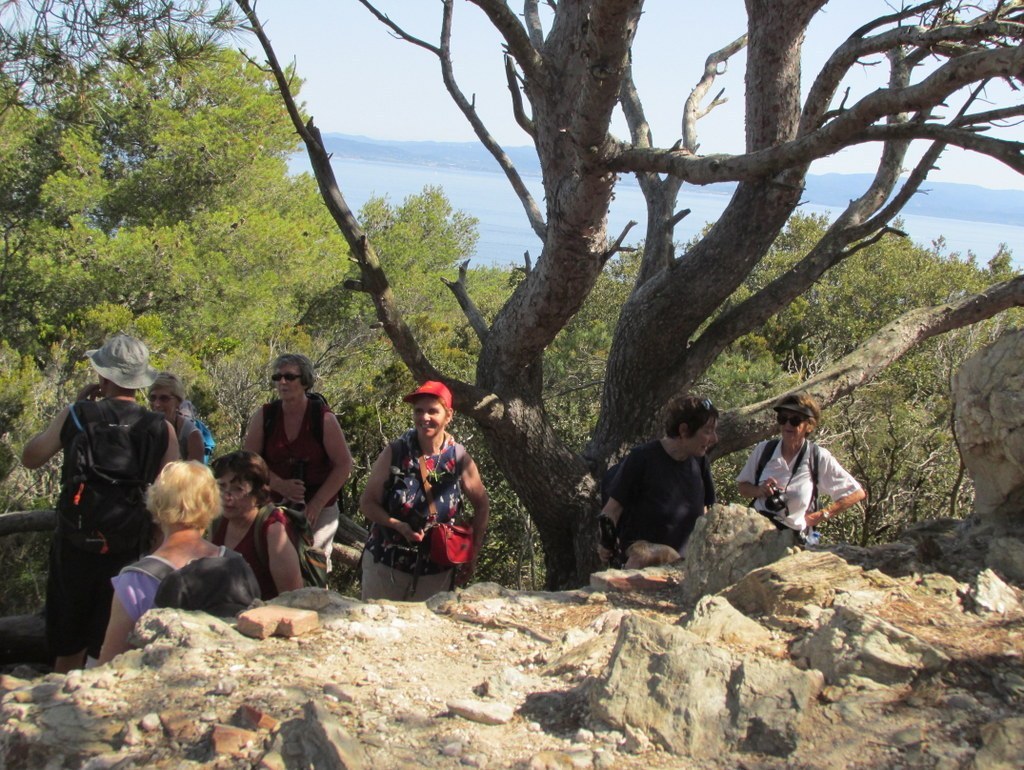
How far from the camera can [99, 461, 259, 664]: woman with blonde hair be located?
338 centimetres

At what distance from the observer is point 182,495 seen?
338cm

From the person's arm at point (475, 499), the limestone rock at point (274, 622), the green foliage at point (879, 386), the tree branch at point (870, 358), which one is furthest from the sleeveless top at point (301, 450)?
the green foliage at point (879, 386)

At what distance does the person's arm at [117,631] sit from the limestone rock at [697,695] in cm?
157

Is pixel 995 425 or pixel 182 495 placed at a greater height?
pixel 995 425

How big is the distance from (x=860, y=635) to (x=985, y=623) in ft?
2.01

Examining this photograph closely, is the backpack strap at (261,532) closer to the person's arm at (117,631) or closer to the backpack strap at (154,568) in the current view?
the backpack strap at (154,568)

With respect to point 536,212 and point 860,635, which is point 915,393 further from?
point 860,635

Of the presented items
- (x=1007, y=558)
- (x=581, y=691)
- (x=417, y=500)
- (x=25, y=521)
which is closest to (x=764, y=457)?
(x=1007, y=558)

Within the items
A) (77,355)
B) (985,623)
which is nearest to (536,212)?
(985,623)

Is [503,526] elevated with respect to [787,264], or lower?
lower

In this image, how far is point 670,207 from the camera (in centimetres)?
795

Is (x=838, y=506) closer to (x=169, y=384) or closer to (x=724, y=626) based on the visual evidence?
(x=724, y=626)

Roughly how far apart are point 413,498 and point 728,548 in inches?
59.3

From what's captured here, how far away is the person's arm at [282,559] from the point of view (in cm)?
397
